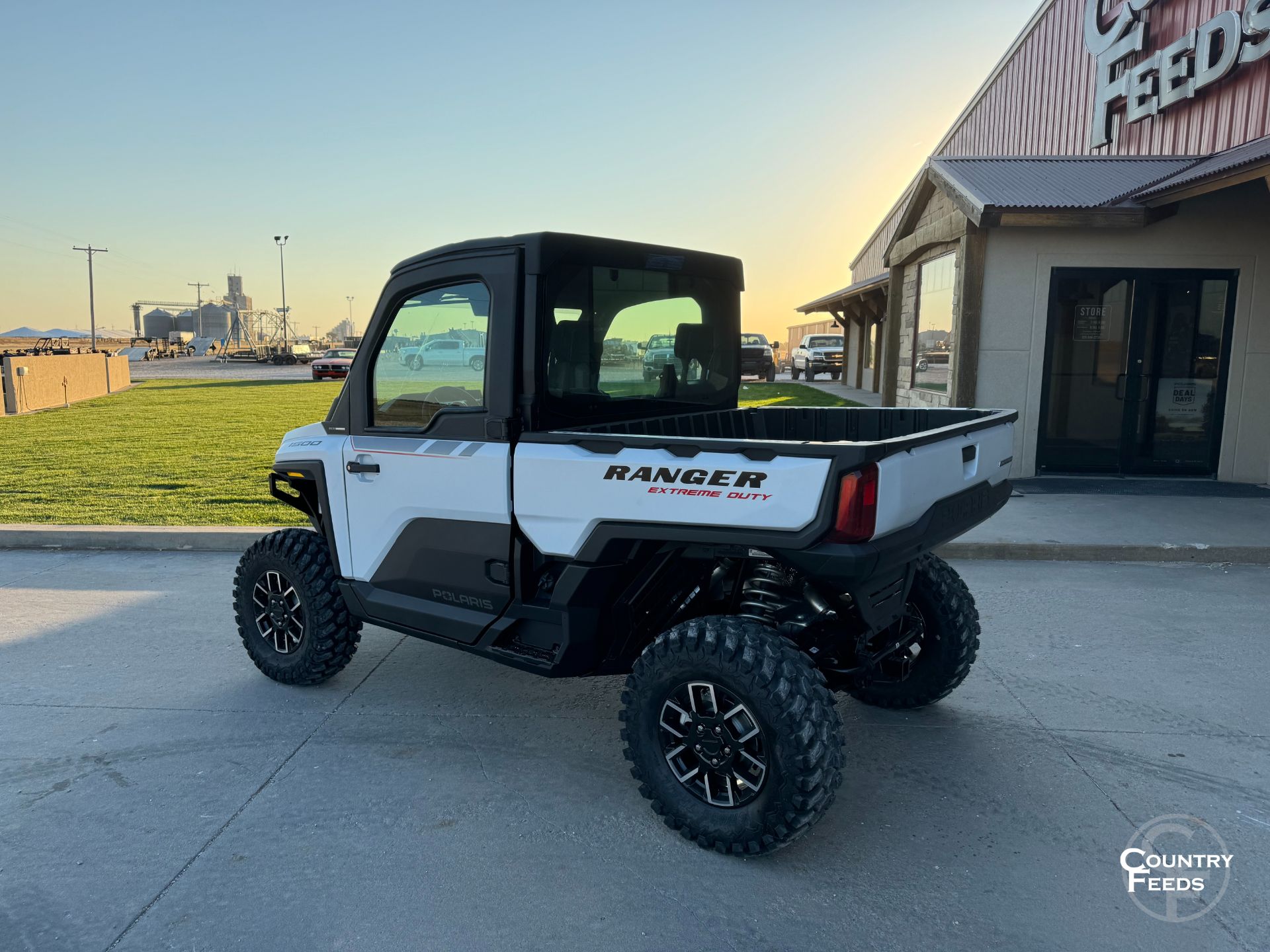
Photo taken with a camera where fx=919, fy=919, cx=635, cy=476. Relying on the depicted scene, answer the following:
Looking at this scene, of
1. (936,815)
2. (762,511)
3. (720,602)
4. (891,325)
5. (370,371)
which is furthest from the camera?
(891,325)

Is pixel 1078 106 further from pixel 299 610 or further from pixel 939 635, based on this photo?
pixel 299 610

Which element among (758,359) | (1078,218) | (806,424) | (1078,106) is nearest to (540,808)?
(806,424)

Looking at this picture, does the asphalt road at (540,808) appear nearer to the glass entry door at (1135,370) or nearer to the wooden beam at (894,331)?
the glass entry door at (1135,370)

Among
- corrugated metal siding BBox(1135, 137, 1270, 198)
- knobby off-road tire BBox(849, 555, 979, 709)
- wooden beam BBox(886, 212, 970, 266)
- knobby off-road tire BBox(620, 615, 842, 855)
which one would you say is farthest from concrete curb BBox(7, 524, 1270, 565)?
wooden beam BBox(886, 212, 970, 266)

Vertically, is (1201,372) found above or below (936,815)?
above

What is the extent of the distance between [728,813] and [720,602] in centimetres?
85

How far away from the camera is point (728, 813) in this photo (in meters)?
3.12

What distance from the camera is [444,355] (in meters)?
3.81

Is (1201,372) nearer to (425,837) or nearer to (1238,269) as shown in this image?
(1238,269)

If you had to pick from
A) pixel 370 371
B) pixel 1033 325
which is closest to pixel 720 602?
pixel 370 371

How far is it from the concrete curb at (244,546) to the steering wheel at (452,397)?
4395 millimetres

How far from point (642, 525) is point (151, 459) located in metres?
11.4

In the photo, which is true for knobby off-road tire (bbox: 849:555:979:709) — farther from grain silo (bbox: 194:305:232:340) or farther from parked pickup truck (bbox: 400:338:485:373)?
grain silo (bbox: 194:305:232:340)

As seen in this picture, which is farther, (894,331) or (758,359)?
(758,359)
